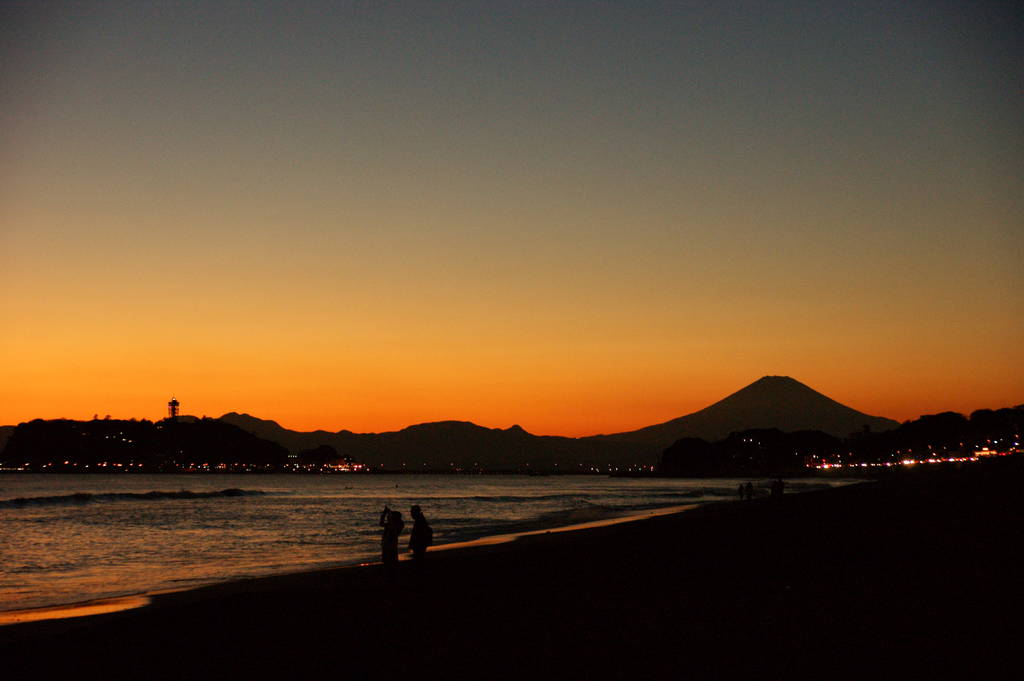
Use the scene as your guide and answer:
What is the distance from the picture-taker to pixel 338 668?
988 cm

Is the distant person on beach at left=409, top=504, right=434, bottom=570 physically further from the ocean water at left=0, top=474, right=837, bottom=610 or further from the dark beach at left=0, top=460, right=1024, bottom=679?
the ocean water at left=0, top=474, right=837, bottom=610

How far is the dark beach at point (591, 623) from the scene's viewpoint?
9695 mm

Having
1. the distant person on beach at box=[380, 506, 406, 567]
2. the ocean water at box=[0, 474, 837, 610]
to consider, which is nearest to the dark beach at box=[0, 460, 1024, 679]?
the distant person on beach at box=[380, 506, 406, 567]

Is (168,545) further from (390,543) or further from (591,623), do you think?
(591,623)

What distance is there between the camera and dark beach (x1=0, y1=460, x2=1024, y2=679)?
9.70 meters

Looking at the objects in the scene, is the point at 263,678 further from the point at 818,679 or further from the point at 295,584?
the point at 295,584

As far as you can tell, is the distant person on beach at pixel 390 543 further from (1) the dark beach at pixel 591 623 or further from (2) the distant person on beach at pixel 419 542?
(1) the dark beach at pixel 591 623

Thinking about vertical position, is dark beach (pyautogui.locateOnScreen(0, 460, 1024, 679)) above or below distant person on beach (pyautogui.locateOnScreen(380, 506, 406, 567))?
below

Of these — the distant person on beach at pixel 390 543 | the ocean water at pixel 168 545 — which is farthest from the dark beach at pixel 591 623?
the ocean water at pixel 168 545

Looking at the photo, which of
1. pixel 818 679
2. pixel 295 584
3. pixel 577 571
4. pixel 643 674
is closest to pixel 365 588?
pixel 295 584

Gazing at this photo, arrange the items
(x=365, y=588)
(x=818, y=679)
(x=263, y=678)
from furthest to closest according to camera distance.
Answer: (x=365, y=588) → (x=263, y=678) → (x=818, y=679)

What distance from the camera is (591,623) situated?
12.1 meters

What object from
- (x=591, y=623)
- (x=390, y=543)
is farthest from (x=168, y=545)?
(x=591, y=623)

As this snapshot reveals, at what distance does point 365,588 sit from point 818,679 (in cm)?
1064
